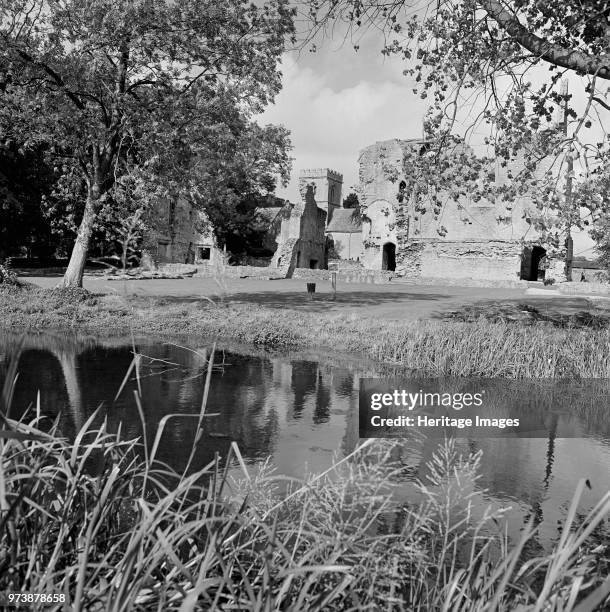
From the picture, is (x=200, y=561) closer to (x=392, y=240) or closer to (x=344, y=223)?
(x=392, y=240)

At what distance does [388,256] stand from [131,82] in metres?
32.1

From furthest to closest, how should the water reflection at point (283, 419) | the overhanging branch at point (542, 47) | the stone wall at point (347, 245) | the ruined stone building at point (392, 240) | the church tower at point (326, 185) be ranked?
1. the church tower at point (326, 185)
2. the stone wall at point (347, 245)
3. the ruined stone building at point (392, 240)
4. the overhanging branch at point (542, 47)
5. the water reflection at point (283, 419)

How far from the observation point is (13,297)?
17875mm

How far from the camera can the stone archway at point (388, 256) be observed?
48.7 meters

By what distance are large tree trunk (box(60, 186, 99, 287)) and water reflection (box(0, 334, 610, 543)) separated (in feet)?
23.1

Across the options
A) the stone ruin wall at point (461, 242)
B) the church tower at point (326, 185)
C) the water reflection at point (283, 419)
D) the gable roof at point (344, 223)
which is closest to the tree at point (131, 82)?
the water reflection at point (283, 419)

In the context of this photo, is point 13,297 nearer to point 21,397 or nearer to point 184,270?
point 21,397

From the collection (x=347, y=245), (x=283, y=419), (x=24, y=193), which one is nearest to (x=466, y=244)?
(x=347, y=245)

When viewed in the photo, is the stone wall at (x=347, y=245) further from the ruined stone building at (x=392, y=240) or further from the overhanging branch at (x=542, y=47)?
the overhanging branch at (x=542, y=47)

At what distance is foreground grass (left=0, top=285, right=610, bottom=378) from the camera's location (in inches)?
450

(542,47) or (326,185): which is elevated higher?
(326,185)

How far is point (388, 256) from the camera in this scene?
4969cm

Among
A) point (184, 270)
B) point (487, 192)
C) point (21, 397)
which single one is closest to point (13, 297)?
point (21, 397)

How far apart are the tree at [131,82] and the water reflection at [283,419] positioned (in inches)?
325
